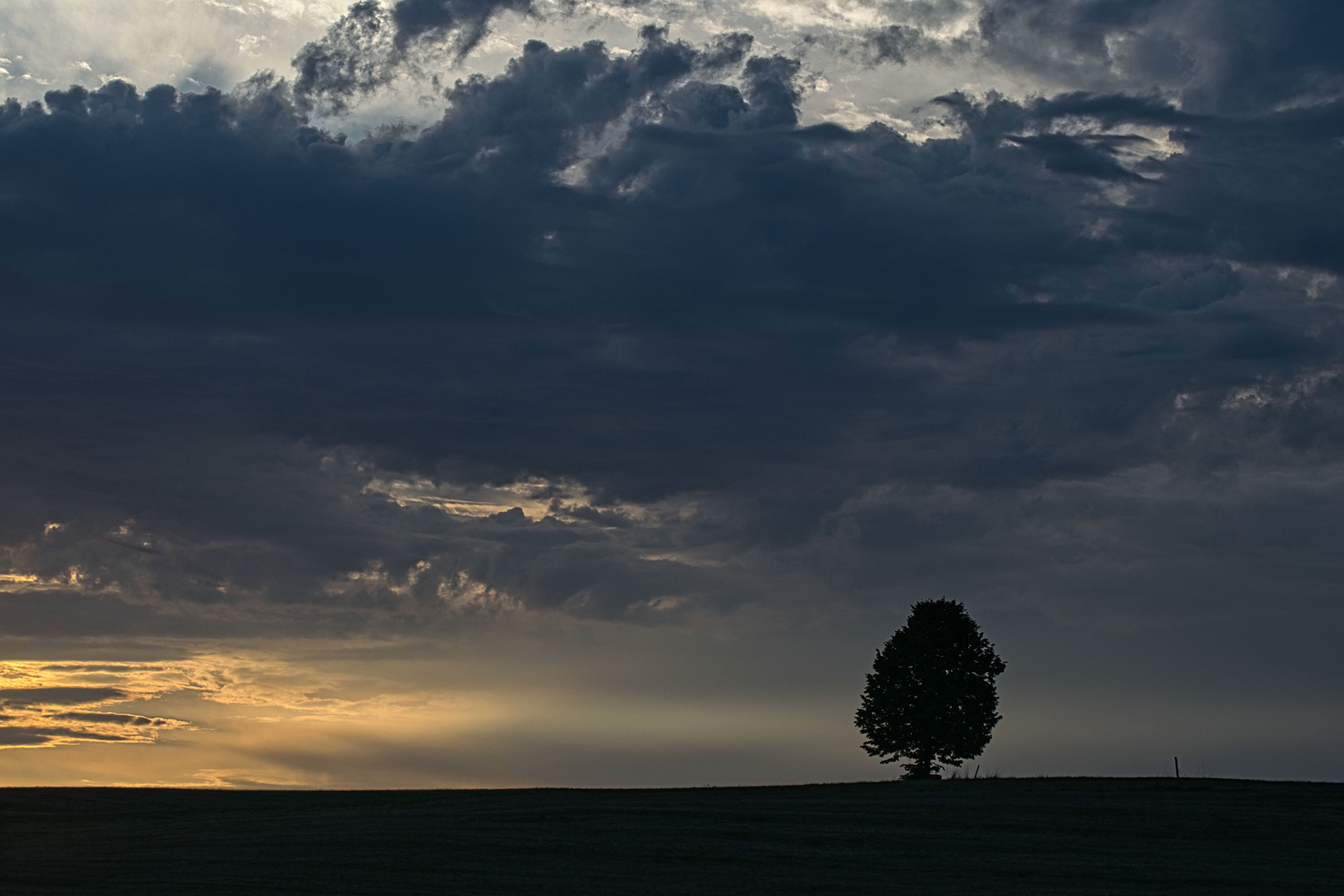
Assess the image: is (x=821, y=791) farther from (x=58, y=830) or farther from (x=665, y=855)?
(x=58, y=830)

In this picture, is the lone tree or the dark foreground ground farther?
the lone tree

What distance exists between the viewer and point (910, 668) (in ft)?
251

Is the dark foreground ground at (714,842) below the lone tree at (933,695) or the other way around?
below

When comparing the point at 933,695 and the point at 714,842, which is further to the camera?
the point at 933,695

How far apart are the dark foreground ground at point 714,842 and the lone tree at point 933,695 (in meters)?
9.89

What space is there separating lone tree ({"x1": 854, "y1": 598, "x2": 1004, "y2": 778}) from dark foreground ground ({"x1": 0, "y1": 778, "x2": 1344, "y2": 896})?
32.4 ft

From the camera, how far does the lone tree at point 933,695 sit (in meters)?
75.1

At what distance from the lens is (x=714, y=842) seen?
142ft

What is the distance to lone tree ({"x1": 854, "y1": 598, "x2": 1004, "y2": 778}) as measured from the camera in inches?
2958

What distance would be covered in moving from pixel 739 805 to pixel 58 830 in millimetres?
28794

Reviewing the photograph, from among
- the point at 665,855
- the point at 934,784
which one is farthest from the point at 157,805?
the point at 934,784

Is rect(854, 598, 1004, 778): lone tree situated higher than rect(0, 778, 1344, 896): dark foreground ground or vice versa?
rect(854, 598, 1004, 778): lone tree

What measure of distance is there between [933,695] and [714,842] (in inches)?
1391

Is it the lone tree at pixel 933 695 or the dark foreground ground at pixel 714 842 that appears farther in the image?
the lone tree at pixel 933 695
